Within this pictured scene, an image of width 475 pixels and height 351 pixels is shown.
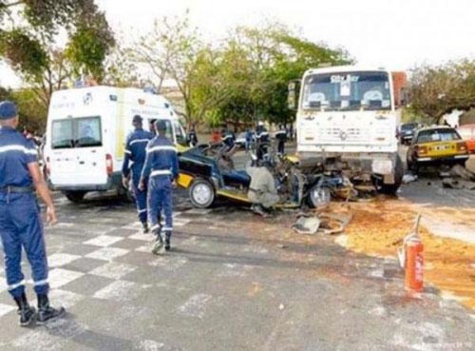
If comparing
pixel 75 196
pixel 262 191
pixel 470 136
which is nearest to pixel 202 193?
pixel 262 191

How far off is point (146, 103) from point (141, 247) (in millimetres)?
5738

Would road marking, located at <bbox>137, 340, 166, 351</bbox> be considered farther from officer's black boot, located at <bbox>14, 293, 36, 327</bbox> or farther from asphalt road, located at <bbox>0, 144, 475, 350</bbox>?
officer's black boot, located at <bbox>14, 293, 36, 327</bbox>

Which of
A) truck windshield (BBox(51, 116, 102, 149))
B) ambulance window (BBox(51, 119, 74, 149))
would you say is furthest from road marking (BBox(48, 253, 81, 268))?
ambulance window (BBox(51, 119, 74, 149))

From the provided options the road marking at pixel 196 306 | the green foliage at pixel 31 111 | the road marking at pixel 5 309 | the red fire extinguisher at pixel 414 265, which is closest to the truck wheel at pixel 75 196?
the road marking at pixel 5 309

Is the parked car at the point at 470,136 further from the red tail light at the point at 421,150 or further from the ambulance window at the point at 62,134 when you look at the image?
the ambulance window at the point at 62,134

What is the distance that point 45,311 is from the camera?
454cm

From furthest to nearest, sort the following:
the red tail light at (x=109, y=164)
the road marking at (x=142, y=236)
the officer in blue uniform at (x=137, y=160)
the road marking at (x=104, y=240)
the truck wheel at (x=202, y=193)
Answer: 1. the red tail light at (x=109, y=164)
2. the truck wheel at (x=202, y=193)
3. the officer in blue uniform at (x=137, y=160)
4. the road marking at (x=142, y=236)
5. the road marking at (x=104, y=240)

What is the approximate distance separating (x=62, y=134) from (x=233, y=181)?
397 cm

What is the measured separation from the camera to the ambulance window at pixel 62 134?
10.7m

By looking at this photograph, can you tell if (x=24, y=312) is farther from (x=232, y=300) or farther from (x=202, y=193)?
(x=202, y=193)

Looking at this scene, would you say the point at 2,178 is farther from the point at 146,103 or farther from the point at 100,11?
the point at 100,11

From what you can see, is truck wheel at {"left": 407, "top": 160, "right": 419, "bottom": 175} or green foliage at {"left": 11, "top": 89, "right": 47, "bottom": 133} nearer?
truck wheel at {"left": 407, "top": 160, "right": 419, "bottom": 175}

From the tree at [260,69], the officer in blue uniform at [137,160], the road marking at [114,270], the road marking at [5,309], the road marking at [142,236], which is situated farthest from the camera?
the tree at [260,69]

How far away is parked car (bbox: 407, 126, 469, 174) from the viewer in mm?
15461
